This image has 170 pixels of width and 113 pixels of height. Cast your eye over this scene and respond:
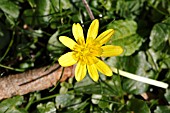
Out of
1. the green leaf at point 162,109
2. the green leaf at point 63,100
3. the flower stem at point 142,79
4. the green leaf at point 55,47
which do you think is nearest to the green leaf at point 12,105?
the green leaf at point 63,100

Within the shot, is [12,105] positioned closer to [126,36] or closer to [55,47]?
[55,47]

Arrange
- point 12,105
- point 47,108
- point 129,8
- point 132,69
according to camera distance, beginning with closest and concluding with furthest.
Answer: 1. point 12,105
2. point 47,108
3. point 132,69
4. point 129,8

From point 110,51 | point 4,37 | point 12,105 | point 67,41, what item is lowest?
point 12,105

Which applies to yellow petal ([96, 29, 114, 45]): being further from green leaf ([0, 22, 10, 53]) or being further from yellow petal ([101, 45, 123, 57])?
green leaf ([0, 22, 10, 53])

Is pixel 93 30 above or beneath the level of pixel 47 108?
above

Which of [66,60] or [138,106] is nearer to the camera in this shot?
[66,60]

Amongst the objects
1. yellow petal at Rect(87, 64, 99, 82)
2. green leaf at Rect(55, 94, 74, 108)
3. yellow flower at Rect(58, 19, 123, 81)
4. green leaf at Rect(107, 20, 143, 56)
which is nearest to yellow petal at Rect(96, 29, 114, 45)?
yellow flower at Rect(58, 19, 123, 81)

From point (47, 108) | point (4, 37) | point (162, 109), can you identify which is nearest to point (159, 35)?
point (162, 109)
